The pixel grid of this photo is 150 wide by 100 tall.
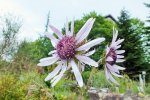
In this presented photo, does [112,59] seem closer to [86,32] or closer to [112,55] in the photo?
[112,55]

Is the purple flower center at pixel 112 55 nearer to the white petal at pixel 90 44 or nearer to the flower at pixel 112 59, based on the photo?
the flower at pixel 112 59

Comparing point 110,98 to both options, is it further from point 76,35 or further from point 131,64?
point 131,64

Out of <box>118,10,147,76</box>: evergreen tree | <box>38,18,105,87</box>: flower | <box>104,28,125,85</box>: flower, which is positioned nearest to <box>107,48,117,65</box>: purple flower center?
<box>104,28,125,85</box>: flower

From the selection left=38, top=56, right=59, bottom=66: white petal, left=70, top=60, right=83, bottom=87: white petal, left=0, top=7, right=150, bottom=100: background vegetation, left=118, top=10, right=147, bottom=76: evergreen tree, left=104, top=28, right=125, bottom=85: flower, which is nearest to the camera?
left=70, top=60, right=83, bottom=87: white petal

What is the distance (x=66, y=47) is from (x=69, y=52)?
24 mm

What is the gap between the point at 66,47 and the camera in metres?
1.49

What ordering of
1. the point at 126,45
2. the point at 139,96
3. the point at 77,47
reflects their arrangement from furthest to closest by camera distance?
the point at 126,45 < the point at 139,96 < the point at 77,47

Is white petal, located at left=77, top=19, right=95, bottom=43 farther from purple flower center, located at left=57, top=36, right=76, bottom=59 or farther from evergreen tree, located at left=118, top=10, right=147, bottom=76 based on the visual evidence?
evergreen tree, located at left=118, top=10, right=147, bottom=76

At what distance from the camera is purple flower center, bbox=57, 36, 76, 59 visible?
147 centimetres

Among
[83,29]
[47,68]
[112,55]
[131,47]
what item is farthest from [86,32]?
[131,47]

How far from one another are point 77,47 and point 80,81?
171 millimetres

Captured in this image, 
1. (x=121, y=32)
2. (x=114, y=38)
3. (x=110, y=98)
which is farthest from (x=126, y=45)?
(x=114, y=38)

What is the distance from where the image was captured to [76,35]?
1.47 metres

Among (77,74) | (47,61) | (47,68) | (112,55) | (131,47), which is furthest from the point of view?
(131,47)
